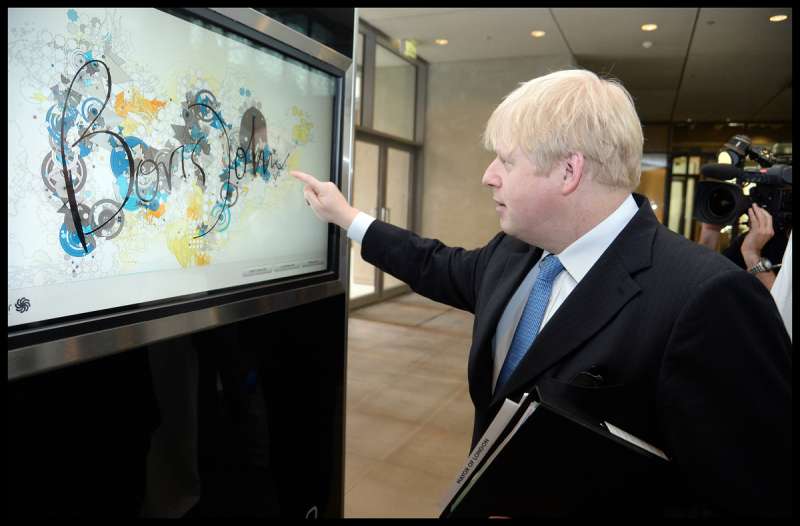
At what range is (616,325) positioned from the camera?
3.61 ft

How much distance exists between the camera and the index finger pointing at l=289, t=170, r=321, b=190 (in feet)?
4.82

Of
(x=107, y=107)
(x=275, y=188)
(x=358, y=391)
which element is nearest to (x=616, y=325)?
(x=275, y=188)

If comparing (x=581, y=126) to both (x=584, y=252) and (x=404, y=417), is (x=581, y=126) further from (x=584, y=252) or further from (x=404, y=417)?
(x=404, y=417)

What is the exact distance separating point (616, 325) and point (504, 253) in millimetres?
473

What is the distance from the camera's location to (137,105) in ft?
3.46

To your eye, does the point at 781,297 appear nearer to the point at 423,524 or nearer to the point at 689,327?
the point at 689,327

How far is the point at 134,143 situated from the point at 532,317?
866 mm

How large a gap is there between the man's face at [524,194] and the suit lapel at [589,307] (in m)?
0.15

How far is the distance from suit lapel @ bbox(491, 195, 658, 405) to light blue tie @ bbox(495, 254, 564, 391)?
0.36 feet

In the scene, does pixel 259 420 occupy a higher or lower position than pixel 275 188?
lower

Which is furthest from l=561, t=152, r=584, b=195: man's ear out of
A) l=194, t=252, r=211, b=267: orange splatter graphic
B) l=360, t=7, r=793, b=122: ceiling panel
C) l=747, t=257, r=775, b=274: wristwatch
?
l=360, t=7, r=793, b=122: ceiling panel

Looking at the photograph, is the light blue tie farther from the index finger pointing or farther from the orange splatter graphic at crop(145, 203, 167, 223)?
the orange splatter graphic at crop(145, 203, 167, 223)

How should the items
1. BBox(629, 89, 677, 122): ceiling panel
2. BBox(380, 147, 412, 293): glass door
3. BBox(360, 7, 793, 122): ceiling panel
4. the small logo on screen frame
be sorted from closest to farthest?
the small logo on screen frame → BBox(360, 7, 793, 122): ceiling panel → BBox(380, 147, 412, 293): glass door → BBox(629, 89, 677, 122): ceiling panel

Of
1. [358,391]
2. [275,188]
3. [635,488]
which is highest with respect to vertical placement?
[275,188]
